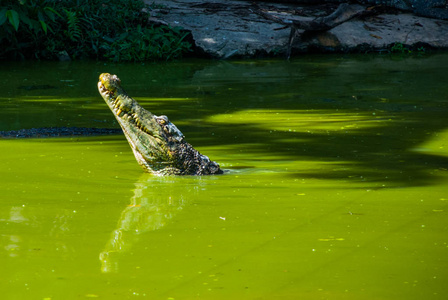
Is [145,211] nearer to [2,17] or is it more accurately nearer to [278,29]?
Result: [2,17]

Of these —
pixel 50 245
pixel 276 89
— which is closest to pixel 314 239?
pixel 50 245

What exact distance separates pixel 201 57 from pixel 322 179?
10795 mm

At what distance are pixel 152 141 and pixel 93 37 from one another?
10264 millimetres

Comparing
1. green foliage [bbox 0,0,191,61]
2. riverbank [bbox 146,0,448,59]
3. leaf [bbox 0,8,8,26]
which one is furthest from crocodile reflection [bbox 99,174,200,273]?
riverbank [bbox 146,0,448,59]

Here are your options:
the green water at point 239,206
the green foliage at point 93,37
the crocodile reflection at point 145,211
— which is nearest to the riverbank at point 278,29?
the green foliage at point 93,37

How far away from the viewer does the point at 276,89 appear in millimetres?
11547

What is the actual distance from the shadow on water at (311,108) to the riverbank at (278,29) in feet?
3.51

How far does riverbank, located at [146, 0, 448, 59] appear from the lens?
16172mm

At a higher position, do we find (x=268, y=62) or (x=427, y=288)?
(x=427, y=288)

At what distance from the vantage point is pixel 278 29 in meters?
16.8

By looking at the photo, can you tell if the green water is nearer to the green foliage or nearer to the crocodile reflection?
the crocodile reflection

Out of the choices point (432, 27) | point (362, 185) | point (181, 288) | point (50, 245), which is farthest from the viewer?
point (432, 27)

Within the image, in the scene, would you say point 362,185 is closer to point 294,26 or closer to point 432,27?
point 294,26

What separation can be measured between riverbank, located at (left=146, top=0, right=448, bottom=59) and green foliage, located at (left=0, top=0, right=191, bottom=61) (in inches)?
20.6
